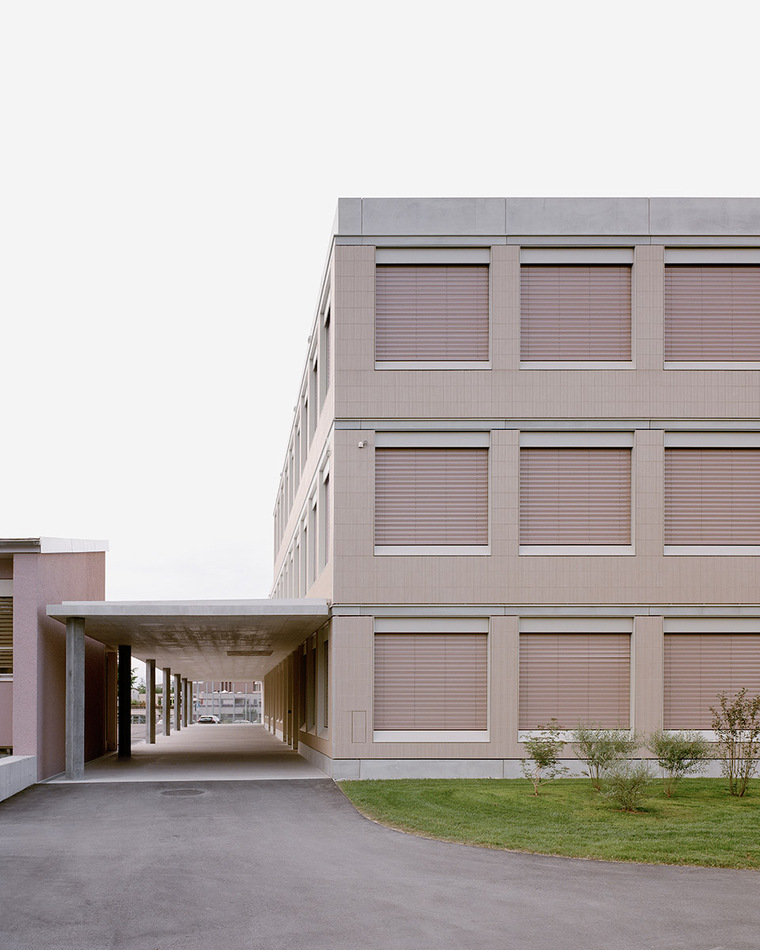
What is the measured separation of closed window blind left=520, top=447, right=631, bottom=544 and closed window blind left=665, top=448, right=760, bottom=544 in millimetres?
1031

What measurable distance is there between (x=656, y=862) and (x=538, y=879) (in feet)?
6.65

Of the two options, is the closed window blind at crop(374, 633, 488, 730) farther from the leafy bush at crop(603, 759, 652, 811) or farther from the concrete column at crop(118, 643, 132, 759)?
the concrete column at crop(118, 643, 132, 759)

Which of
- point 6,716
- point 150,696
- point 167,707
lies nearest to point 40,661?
point 6,716

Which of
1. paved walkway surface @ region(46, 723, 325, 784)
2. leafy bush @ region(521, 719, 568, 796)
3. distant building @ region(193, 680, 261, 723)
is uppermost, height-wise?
leafy bush @ region(521, 719, 568, 796)

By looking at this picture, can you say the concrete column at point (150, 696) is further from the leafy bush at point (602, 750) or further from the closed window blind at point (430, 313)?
the leafy bush at point (602, 750)

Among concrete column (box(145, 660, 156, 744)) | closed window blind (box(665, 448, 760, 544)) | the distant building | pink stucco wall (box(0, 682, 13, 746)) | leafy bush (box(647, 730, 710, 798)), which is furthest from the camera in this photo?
the distant building

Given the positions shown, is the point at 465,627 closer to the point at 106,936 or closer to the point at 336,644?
the point at 336,644

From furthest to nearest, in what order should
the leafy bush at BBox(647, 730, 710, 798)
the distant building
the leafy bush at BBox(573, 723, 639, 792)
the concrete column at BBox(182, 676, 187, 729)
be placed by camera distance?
the distant building < the concrete column at BBox(182, 676, 187, 729) < the leafy bush at BBox(573, 723, 639, 792) < the leafy bush at BBox(647, 730, 710, 798)

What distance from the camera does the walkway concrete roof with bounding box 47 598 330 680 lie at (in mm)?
24531

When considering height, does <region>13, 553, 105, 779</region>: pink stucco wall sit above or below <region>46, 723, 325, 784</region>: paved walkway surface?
above

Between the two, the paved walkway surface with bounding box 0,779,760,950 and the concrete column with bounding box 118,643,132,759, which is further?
the concrete column with bounding box 118,643,132,759

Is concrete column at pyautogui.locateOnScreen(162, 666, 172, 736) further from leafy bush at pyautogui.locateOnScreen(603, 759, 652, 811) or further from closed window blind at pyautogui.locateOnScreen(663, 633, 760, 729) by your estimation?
leafy bush at pyautogui.locateOnScreen(603, 759, 652, 811)

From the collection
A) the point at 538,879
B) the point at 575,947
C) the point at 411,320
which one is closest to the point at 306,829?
the point at 538,879

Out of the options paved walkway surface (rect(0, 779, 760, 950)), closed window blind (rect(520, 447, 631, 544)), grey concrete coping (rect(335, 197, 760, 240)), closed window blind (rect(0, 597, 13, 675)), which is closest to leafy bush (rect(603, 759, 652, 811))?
paved walkway surface (rect(0, 779, 760, 950))
